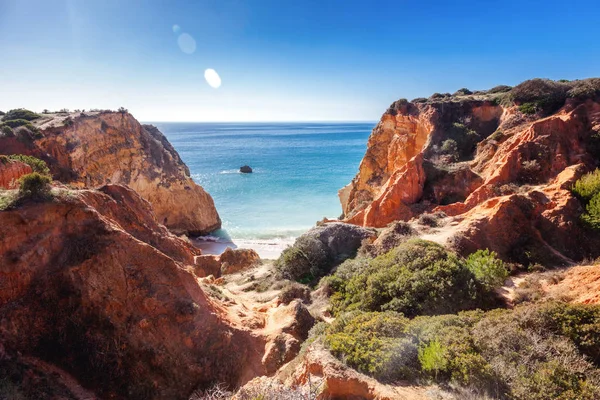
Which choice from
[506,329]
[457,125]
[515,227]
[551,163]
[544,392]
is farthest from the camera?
[457,125]

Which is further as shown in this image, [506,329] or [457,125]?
[457,125]

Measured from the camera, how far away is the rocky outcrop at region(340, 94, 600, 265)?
46.3 feet

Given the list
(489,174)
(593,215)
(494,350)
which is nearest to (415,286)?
(494,350)

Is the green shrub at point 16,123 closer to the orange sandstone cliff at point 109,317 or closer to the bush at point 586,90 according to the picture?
the orange sandstone cliff at point 109,317

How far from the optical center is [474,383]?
5309 mm

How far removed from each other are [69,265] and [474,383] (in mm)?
9324

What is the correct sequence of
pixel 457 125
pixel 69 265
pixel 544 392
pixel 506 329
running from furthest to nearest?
pixel 457 125, pixel 69 265, pixel 506 329, pixel 544 392

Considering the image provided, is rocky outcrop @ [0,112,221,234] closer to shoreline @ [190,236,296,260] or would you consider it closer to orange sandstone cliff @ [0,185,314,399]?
shoreline @ [190,236,296,260]

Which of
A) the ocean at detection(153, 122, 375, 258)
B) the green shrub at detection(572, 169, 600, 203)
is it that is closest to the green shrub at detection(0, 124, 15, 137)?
the ocean at detection(153, 122, 375, 258)

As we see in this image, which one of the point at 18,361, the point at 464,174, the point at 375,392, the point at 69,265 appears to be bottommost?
the point at 18,361

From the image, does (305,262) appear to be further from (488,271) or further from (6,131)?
(6,131)

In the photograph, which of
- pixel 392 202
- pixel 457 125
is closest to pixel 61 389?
pixel 392 202

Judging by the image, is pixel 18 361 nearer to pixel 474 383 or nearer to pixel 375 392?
pixel 375 392

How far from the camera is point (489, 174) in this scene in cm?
2203
